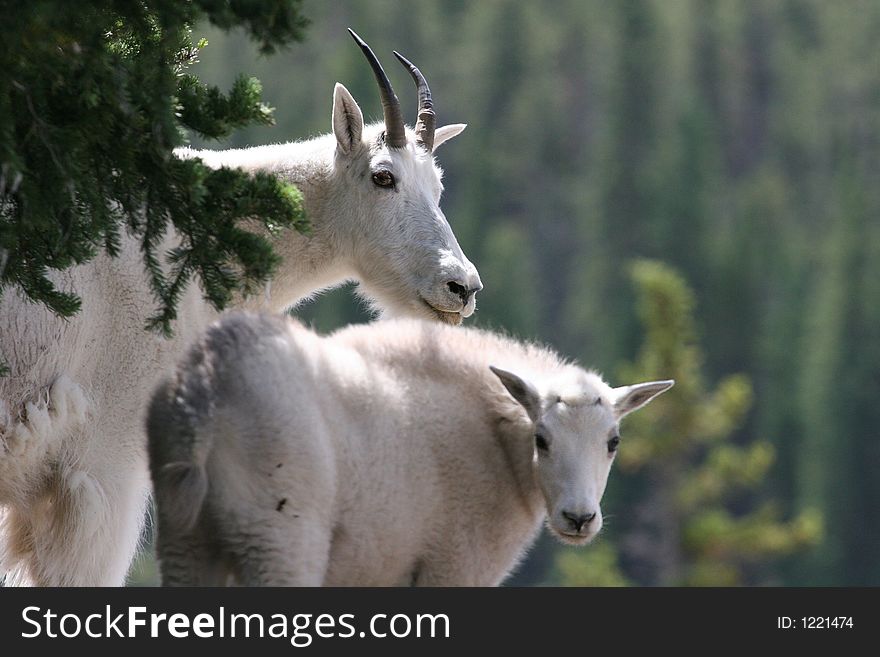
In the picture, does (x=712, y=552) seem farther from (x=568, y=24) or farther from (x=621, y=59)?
(x=568, y=24)

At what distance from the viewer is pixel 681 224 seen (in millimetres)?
83250

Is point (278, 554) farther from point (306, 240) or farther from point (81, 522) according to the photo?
point (306, 240)

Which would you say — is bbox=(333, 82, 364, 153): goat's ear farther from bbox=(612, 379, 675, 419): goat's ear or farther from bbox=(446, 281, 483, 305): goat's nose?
bbox=(612, 379, 675, 419): goat's ear

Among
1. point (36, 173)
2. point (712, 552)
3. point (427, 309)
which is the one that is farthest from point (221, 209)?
point (712, 552)

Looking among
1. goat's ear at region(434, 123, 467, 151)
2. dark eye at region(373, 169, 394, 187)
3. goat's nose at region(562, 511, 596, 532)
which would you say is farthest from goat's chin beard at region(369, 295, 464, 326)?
goat's nose at region(562, 511, 596, 532)

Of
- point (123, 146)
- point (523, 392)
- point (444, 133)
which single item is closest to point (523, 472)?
point (523, 392)

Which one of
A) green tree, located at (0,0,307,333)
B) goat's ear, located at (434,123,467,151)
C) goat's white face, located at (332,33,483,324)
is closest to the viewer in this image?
green tree, located at (0,0,307,333)

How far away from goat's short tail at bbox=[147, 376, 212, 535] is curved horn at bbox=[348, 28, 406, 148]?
9.23 feet

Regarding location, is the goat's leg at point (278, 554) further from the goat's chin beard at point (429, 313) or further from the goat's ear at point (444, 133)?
the goat's ear at point (444, 133)

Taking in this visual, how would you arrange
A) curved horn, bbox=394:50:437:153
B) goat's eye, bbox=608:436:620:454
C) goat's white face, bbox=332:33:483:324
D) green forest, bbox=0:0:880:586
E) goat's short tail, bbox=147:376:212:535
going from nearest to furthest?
goat's short tail, bbox=147:376:212:535 < goat's eye, bbox=608:436:620:454 < goat's white face, bbox=332:33:483:324 < curved horn, bbox=394:50:437:153 < green forest, bbox=0:0:880:586

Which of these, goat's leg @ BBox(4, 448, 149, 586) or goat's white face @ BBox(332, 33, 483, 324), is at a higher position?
goat's white face @ BBox(332, 33, 483, 324)

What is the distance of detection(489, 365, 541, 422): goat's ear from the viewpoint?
547cm

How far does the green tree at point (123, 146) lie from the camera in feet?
16.4

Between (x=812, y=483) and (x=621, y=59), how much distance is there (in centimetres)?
3634
